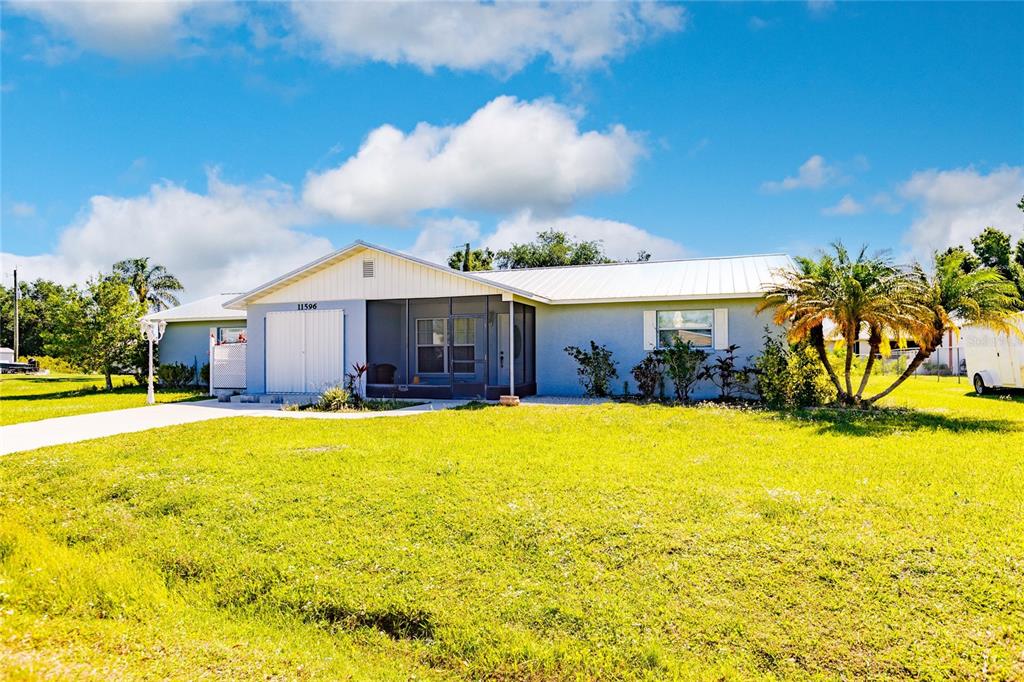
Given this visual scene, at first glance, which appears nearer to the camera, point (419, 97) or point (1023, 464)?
point (1023, 464)

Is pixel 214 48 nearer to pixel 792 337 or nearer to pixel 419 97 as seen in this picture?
pixel 419 97

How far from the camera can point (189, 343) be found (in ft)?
71.5

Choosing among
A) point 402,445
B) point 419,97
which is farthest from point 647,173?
point 402,445

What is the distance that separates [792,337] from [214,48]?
1366 cm

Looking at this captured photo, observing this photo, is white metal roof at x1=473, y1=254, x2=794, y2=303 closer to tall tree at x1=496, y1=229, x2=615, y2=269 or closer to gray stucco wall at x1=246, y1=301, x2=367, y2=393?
gray stucco wall at x1=246, y1=301, x2=367, y2=393

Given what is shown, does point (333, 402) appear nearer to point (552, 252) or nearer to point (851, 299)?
point (851, 299)

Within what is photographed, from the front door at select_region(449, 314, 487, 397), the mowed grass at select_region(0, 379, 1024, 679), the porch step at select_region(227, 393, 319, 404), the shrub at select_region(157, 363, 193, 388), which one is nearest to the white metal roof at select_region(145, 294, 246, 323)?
the shrub at select_region(157, 363, 193, 388)

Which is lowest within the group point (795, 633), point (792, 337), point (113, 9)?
point (795, 633)

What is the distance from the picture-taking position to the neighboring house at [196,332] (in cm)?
2112

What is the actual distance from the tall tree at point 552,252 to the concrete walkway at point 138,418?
93.5 feet

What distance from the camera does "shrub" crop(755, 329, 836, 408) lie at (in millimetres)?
12930

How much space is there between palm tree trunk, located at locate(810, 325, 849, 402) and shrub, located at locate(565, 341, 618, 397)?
474cm

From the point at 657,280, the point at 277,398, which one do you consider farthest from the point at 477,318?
the point at 277,398

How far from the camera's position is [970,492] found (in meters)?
5.89
